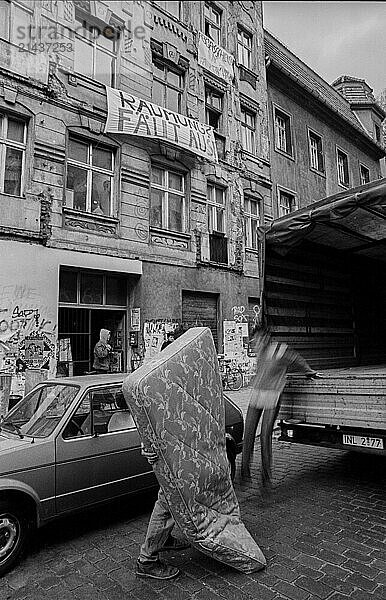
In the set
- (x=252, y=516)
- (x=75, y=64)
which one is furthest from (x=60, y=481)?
(x=75, y=64)

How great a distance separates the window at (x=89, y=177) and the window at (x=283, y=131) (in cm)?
978

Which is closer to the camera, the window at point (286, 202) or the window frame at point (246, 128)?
the window frame at point (246, 128)

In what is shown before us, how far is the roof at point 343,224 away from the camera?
539 centimetres

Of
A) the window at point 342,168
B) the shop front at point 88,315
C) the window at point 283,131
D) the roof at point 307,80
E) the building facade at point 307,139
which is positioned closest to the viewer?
the shop front at point 88,315

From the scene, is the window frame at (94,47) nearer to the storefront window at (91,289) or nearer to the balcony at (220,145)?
the balcony at (220,145)

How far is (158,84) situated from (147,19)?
6.29ft

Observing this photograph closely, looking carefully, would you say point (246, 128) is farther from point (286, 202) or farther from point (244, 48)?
point (286, 202)

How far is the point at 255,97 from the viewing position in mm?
18062

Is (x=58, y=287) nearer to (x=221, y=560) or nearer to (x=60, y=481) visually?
(x=60, y=481)

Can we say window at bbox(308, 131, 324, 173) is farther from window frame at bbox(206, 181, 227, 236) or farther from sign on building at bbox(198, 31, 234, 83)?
window frame at bbox(206, 181, 227, 236)

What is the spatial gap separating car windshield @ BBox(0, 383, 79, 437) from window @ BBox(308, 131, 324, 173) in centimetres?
1932

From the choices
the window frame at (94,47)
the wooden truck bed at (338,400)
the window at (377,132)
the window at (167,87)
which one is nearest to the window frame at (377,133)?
the window at (377,132)

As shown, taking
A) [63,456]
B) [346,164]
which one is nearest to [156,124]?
[63,456]

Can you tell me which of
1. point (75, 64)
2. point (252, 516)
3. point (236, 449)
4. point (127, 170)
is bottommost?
point (252, 516)
